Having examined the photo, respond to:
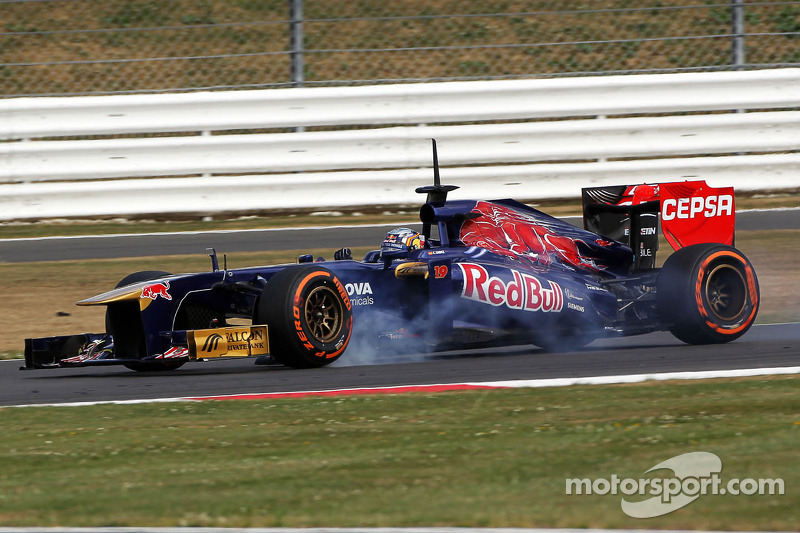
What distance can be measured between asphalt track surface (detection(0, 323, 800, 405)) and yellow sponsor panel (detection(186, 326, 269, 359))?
22 cm

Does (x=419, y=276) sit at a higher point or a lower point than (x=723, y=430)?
higher

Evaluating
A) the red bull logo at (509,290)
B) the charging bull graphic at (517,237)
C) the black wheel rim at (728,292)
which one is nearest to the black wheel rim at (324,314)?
the red bull logo at (509,290)

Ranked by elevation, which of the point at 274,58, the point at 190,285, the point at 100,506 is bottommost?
the point at 100,506

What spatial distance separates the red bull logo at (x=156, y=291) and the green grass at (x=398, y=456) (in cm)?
123

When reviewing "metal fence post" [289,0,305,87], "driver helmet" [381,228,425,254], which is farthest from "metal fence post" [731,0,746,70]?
"driver helmet" [381,228,425,254]

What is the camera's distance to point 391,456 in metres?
5.38

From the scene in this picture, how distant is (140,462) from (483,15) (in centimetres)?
984

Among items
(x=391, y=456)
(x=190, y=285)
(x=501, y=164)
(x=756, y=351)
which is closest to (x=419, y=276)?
(x=190, y=285)

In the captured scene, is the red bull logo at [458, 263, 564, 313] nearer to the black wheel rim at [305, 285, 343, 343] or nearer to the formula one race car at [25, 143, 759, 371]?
the formula one race car at [25, 143, 759, 371]

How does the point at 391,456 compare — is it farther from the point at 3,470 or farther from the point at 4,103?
the point at 4,103

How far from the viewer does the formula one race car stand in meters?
7.95

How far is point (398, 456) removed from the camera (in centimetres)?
537

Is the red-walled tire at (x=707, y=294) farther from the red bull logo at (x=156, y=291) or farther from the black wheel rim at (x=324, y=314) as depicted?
the red bull logo at (x=156, y=291)

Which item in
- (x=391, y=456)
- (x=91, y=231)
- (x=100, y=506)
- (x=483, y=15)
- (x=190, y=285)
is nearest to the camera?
(x=100, y=506)
